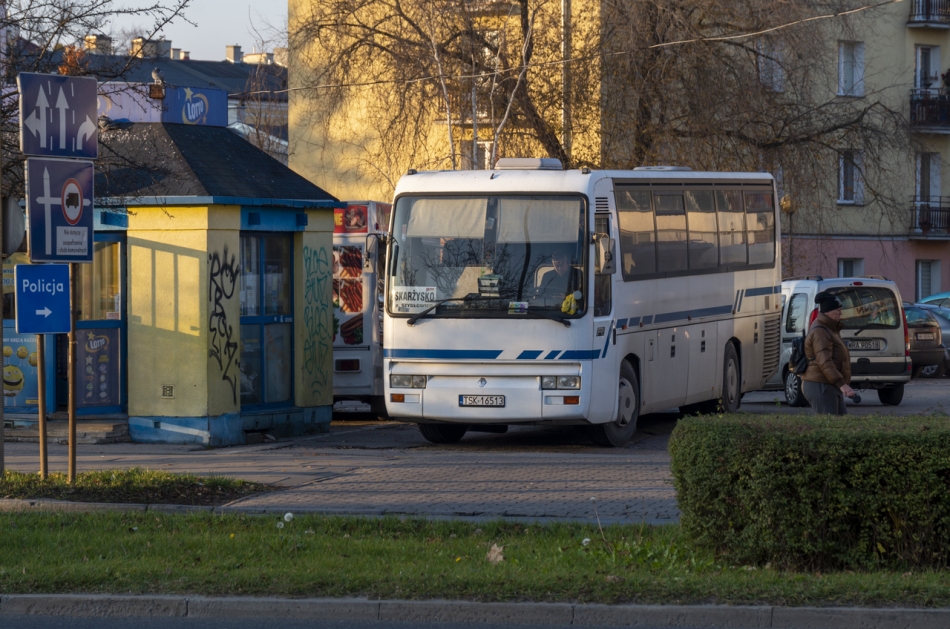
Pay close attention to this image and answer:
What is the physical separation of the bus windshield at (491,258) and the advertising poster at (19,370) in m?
4.54

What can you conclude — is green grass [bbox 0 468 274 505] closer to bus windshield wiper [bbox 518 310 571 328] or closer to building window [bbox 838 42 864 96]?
bus windshield wiper [bbox 518 310 571 328]

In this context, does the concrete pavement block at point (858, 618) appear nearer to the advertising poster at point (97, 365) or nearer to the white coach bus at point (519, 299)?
the white coach bus at point (519, 299)

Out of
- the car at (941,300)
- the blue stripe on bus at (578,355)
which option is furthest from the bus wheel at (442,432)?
the car at (941,300)

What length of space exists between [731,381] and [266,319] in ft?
22.9

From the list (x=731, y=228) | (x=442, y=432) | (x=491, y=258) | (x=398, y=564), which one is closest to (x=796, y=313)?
(x=731, y=228)

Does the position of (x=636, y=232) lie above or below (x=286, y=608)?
above

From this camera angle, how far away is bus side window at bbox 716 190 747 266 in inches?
717

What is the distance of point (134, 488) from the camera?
10.7 meters

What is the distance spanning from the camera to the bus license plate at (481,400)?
1436 cm

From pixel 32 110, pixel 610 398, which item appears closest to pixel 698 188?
pixel 610 398

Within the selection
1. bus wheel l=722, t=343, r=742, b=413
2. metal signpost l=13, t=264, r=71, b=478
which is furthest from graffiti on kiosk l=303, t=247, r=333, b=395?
bus wheel l=722, t=343, r=742, b=413

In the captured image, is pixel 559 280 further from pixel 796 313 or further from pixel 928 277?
pixel 928 277

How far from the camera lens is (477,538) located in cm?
894

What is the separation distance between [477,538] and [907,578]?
294 centimetres
